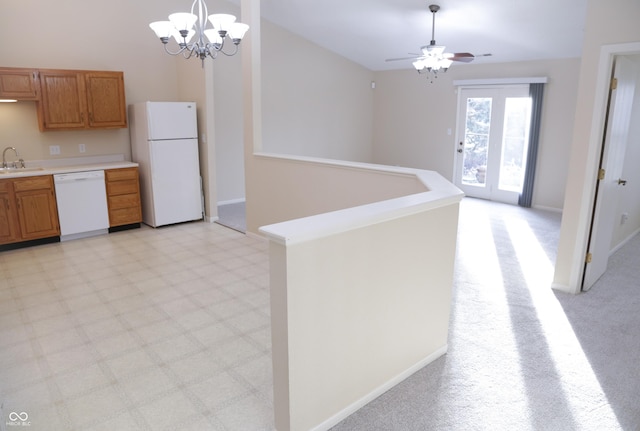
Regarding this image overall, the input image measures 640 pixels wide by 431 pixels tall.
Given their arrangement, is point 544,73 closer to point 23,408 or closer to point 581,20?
point 581,20

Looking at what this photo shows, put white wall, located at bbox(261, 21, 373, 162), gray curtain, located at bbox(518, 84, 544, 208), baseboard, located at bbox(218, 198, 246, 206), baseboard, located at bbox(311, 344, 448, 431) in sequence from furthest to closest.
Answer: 1. white wall, located at bbox(261, 21, 373, 162)
2. baseboard, located at bbox(218, 198, 246, 206)
3. gray curtain, located at bbox(518, 84, 544, 208)
4. baseboard, located at bbox(311, 344, 448, 431)

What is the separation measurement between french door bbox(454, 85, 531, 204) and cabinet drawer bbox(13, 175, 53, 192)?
656 centimetres

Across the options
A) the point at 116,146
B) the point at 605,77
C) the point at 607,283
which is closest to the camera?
the point at 605,77

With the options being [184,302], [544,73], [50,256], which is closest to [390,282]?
[184,302]

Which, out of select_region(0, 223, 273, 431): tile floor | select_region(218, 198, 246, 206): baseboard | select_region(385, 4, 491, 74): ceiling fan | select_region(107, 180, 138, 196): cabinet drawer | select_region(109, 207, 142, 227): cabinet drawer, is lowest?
select_region(0, 223, 273, 431): tile floor

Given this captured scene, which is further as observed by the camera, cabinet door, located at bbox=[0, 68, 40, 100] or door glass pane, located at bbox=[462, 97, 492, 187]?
door glass pane, located at bbox=[462, 97, 492, 187]

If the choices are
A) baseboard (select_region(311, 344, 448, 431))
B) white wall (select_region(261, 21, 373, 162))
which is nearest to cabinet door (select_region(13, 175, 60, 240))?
white wall (select_region(261, 21, 373, 162))

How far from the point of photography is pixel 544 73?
22.3 feet

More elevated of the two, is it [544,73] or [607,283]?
[544,73]

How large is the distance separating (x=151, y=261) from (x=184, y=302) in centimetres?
123

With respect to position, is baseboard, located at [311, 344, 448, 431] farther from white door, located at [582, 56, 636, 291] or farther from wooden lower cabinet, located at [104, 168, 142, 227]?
wooden lower cabinet, located at [104, 168, 142, 227]

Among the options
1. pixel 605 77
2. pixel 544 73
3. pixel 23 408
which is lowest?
pixel 23 408

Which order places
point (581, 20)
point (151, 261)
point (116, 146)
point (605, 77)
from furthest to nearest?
point (116, 146)
point (581, 20)
point (151, 261)
point (605, 77)

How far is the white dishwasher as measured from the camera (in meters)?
5.24
